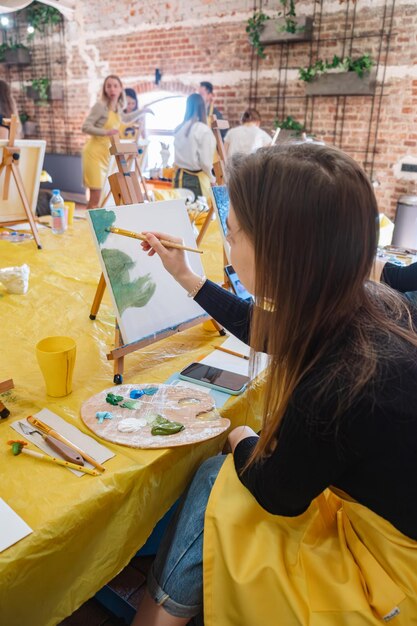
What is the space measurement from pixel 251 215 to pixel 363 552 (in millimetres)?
647

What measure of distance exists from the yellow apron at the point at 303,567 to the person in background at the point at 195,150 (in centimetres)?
361

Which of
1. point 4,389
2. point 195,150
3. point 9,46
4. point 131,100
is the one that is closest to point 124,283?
point 4,389

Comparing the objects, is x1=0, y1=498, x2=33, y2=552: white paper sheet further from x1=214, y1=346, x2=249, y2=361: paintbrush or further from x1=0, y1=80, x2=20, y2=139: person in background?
x1=0, y1=80, x2=20, y2=139: person in background

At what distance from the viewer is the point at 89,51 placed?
6.60m

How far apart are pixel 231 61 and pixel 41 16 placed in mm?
3324

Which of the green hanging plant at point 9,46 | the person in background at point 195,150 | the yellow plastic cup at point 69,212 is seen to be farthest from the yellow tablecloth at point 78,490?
the green hanging plant at point 9,46

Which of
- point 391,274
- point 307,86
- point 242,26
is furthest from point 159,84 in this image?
point 391,274

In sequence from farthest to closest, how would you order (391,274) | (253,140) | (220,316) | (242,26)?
(242,26), (253,140), (391,274), (220,316)

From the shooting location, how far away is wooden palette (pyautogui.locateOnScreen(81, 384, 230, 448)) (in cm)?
109

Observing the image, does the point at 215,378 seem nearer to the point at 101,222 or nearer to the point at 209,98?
the point at 101,222

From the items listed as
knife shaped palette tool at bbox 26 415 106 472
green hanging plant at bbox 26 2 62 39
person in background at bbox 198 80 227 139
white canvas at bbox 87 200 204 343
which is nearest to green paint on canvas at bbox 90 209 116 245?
white canvas at bbox 87 200 204 343

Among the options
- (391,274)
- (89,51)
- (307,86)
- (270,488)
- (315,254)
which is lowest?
(270,488)

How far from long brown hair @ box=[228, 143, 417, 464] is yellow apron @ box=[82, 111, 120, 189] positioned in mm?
4188

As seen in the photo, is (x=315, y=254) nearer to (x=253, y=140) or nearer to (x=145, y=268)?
(x=145, y=268)
